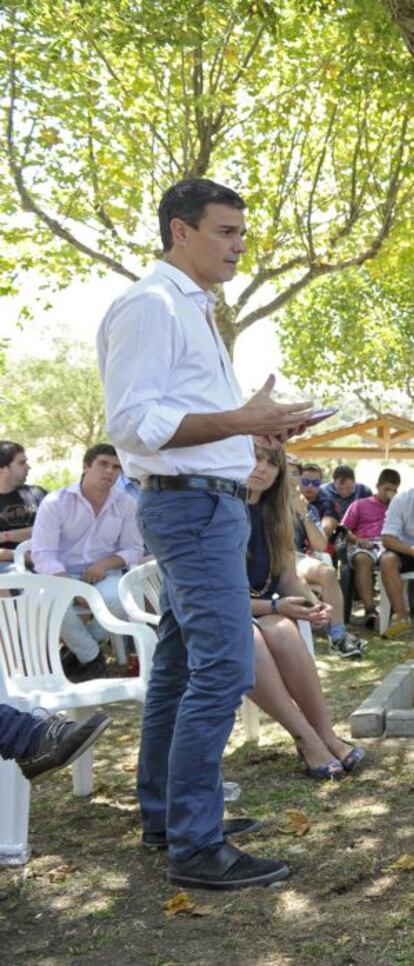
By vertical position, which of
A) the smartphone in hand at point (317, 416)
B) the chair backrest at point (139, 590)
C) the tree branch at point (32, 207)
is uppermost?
the tree branch at point (32, 207)

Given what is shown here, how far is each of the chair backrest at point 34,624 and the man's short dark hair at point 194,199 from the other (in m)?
2.19

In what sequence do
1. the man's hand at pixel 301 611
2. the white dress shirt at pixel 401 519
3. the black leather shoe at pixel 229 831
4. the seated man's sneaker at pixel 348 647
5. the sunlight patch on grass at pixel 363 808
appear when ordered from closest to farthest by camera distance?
the black leather shoe at pixel 229 831
the sunlight patch on grass at pixel 363 808
the man's hand at pixel 301 611
the seated man's sneaker at pixel 348 647
the white dress shirt at pixel 401 519

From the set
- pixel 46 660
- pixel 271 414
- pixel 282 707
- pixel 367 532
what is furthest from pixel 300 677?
pixel 367 532

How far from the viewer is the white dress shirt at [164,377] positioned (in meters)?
3.59

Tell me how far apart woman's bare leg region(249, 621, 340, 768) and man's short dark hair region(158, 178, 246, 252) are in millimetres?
2019

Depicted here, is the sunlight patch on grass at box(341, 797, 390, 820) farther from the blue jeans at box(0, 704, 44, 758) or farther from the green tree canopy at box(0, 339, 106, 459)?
the green tree canopy at box(0, 339, 106, 459)

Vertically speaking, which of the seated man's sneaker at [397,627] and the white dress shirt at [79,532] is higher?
the white dress shirt at [79,532]

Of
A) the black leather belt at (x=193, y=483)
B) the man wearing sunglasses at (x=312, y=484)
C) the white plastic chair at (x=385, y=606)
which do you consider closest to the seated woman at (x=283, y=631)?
the black leather belt at (x=193, y=483)

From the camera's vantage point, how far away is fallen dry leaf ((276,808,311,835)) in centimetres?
436

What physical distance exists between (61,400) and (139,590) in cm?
4836

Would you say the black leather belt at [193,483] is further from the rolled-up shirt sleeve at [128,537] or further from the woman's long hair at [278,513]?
the rolled-up shirt sleeve at [128,537]

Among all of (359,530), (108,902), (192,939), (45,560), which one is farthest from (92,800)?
(359,530)

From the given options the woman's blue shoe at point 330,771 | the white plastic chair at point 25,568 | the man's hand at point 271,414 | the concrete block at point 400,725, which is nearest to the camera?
the man's hand at point 271,414

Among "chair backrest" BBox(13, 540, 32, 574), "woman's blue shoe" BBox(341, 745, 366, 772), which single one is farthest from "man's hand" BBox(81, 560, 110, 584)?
"woman's blue shoe" BBox(341, 745, 366, 772)
